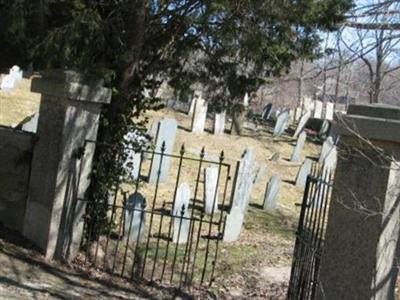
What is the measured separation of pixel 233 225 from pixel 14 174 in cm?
333

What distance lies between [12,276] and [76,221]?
1.31 metres

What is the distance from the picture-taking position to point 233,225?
970 centimetres

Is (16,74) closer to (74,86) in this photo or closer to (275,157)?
(275,157)

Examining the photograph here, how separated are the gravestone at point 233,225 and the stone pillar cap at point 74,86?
2949 mm

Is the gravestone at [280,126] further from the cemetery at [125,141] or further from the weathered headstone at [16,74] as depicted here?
the cemetery at [125,141]

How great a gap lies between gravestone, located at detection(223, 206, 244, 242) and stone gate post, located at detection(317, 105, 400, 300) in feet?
15.8

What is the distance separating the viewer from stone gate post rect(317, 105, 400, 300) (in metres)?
4.44

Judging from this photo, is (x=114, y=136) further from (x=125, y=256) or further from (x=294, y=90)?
(x=294, y=90)

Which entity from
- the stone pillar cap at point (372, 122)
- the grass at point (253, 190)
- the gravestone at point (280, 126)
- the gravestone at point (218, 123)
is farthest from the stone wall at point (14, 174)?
the gravestone at point (280, 126)

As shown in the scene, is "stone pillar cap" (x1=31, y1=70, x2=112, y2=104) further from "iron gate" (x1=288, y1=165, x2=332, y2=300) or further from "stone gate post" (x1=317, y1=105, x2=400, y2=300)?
"stone gate post" (x1=317, y1=105, x2=400, y2=300)

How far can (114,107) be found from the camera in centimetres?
809

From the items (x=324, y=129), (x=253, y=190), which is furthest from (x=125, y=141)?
(x=324, y=129)

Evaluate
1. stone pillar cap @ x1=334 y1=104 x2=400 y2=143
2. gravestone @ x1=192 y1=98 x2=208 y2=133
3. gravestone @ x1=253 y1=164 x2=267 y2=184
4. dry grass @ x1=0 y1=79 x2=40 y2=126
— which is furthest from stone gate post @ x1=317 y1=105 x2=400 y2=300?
gravestone @ x1=192 y1=98 x2=208 y2=133

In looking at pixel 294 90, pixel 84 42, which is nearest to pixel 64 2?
pixel 84 42
